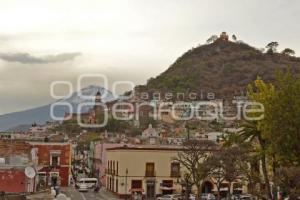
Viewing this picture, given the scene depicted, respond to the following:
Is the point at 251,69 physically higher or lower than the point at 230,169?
higher

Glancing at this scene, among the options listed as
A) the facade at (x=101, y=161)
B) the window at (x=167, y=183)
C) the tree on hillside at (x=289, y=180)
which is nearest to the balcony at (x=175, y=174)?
the window at (x=167, y=183)

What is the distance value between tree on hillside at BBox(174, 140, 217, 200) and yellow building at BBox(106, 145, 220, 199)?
243 cm

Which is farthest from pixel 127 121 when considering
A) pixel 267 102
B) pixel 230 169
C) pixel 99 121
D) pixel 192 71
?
pixel 267 102

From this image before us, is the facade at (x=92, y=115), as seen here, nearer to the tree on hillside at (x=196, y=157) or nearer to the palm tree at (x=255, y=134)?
the tree on hillside at (x=196, y=157)

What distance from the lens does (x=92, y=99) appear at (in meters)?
139

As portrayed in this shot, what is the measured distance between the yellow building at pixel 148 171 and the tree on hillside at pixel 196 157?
95.6 inches

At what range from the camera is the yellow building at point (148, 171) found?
52.9 meters

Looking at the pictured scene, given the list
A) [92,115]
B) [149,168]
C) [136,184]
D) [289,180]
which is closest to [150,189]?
[136,184]

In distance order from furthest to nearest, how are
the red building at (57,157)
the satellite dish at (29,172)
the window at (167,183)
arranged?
1. the red building at (57,157)
2. the window at (167,183)
3. the satellite dish at (29,172)

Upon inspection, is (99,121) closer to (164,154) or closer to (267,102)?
(164,154)

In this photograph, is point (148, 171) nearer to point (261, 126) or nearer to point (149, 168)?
point (149, 168)

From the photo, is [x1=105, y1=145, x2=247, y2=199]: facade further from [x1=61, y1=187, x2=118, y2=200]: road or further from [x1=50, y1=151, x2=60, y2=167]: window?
[x1=50, y1=151, x2=60, y2=167]: window

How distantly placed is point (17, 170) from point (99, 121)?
104245mm

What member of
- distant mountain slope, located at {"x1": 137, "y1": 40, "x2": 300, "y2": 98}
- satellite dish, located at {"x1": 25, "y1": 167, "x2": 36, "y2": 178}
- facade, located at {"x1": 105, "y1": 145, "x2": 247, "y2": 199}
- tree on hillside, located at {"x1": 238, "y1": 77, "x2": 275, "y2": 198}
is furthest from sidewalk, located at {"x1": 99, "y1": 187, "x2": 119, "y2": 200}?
distant mountain slope, located at {"x1": 137, "y1": 40, "x2": 300, "y2": 98}
